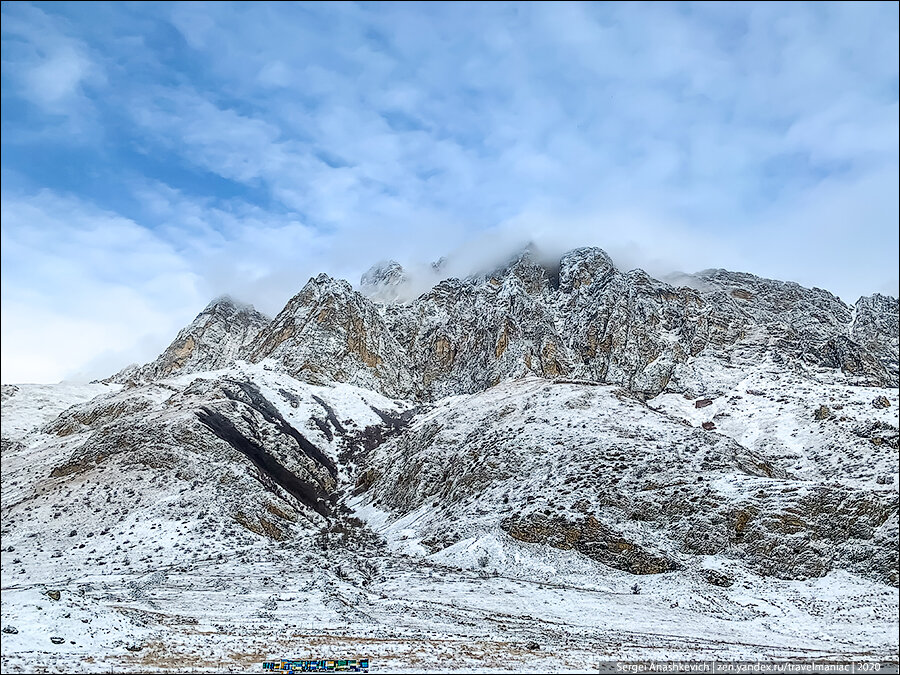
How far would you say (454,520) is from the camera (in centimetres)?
5031

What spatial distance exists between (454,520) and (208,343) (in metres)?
138

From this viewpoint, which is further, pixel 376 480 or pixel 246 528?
pixel 376 480

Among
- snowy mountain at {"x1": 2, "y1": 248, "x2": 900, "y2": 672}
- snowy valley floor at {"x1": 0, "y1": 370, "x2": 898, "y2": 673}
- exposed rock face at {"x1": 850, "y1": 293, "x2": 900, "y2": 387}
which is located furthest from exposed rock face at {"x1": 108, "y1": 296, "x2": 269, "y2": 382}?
exposed rock face at {"x1": 850, "y1": 293, "x2": 900, "y2": 387}

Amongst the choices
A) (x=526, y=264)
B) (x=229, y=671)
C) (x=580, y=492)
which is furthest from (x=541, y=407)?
(x=526, y=264)

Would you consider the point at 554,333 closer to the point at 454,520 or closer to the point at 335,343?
the point at 335,343

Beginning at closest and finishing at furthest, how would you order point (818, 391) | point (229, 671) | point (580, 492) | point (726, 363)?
point (229, 671) → point (580, 492) → point (818, 391) → point (726, 363)

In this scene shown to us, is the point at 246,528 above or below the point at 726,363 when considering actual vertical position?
below

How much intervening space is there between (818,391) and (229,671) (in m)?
106

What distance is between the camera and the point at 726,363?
124688 millimetres

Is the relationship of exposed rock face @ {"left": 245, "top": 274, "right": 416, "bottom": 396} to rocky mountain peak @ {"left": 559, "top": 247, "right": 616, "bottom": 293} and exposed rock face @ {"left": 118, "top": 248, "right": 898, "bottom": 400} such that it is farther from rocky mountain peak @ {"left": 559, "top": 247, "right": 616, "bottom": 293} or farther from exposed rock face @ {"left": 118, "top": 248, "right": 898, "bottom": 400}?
rocky mountain peak @ {"left": 559, "top": 247, "right": 616, "bottom": 293}

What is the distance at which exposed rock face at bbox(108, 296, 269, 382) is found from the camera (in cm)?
15988

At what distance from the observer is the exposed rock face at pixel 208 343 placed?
160m

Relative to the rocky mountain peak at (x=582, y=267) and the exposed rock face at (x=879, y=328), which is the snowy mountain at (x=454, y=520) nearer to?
the exposed rock face at (x=879, y=328)

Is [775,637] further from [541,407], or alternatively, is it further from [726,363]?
[726,363]
